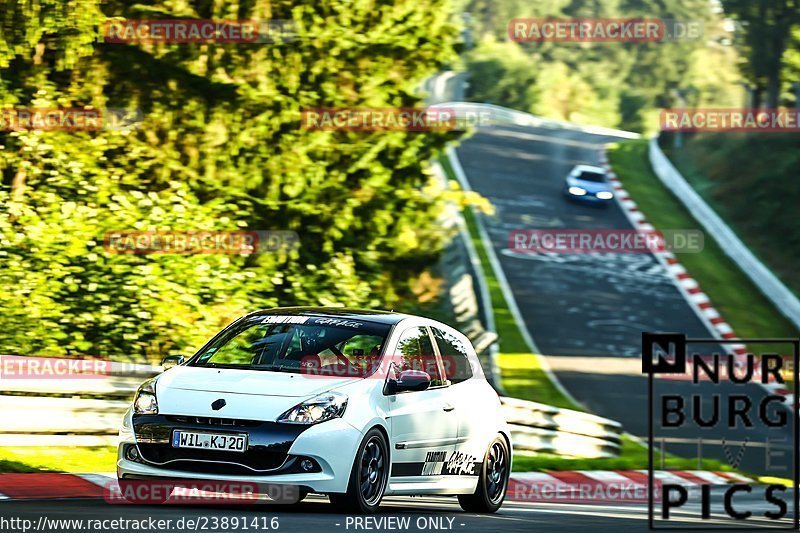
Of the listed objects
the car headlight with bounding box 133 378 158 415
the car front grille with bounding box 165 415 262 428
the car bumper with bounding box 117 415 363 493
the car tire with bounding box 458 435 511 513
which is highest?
the car headlight with bounding box 133 378 158 415

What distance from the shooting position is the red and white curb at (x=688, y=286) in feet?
94.5

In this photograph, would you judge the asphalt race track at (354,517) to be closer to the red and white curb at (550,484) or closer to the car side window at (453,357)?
the red and white curb at (550,484)

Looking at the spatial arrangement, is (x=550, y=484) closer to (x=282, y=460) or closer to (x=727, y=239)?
(x=282, y=460)

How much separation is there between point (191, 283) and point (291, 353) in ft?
23.3

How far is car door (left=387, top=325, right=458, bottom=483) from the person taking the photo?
388 inches

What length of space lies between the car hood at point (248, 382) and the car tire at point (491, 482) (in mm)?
1930

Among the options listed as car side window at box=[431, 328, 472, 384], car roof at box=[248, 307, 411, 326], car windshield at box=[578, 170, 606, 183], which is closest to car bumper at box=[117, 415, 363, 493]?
car roof at box=[248, 307, 411, 326]

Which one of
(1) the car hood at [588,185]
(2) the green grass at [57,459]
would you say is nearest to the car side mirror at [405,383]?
(2) the green grass at [57,459]

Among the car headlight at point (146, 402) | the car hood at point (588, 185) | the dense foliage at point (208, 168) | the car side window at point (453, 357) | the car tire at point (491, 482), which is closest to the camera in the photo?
the car headlight at point (146, 402)

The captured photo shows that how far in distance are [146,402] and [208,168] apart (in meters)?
9.88

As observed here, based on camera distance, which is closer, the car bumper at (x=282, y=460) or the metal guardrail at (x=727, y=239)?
the car bumper at (x=282, y=460)

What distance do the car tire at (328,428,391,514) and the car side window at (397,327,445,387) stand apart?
34.0 inches

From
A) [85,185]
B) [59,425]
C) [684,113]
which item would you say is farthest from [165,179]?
[684,113]

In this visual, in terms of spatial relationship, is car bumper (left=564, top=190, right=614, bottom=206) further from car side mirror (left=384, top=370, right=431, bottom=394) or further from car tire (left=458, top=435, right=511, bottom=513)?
car side mirror (left=384, top=370, right=431, bottom=394)
